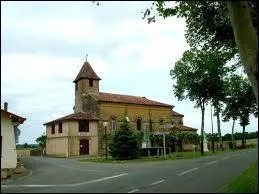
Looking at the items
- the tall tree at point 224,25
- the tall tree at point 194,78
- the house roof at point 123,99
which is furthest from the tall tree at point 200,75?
the tall tree at point 224,25

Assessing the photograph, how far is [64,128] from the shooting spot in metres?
64.3

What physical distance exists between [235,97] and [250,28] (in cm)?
6645

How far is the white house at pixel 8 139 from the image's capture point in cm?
3159

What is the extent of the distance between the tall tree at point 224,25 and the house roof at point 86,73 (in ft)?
144

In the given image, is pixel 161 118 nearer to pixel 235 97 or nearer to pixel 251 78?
pixel 235 97

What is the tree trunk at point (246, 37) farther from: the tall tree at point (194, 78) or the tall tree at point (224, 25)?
the tall tree at point (194, 78)

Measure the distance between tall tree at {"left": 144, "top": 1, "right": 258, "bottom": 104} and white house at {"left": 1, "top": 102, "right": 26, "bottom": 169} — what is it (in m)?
13.1

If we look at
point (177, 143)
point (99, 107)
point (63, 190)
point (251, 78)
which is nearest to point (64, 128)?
point (99, 107)

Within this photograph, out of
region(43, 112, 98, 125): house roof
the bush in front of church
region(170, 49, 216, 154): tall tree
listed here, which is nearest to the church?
region(43, 112, 98, 125): house roof

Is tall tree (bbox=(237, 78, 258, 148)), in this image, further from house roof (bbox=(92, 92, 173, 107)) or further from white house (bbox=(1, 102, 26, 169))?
white house (bbox=(1, 102, 26, 169))

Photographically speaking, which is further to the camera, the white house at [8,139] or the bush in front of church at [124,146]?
the bush in front of church at [124,146]

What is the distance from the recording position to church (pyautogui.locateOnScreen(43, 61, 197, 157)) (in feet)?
209

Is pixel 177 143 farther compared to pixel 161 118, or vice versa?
pixel 161 118

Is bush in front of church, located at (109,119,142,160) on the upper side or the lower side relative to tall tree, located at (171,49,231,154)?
lower
